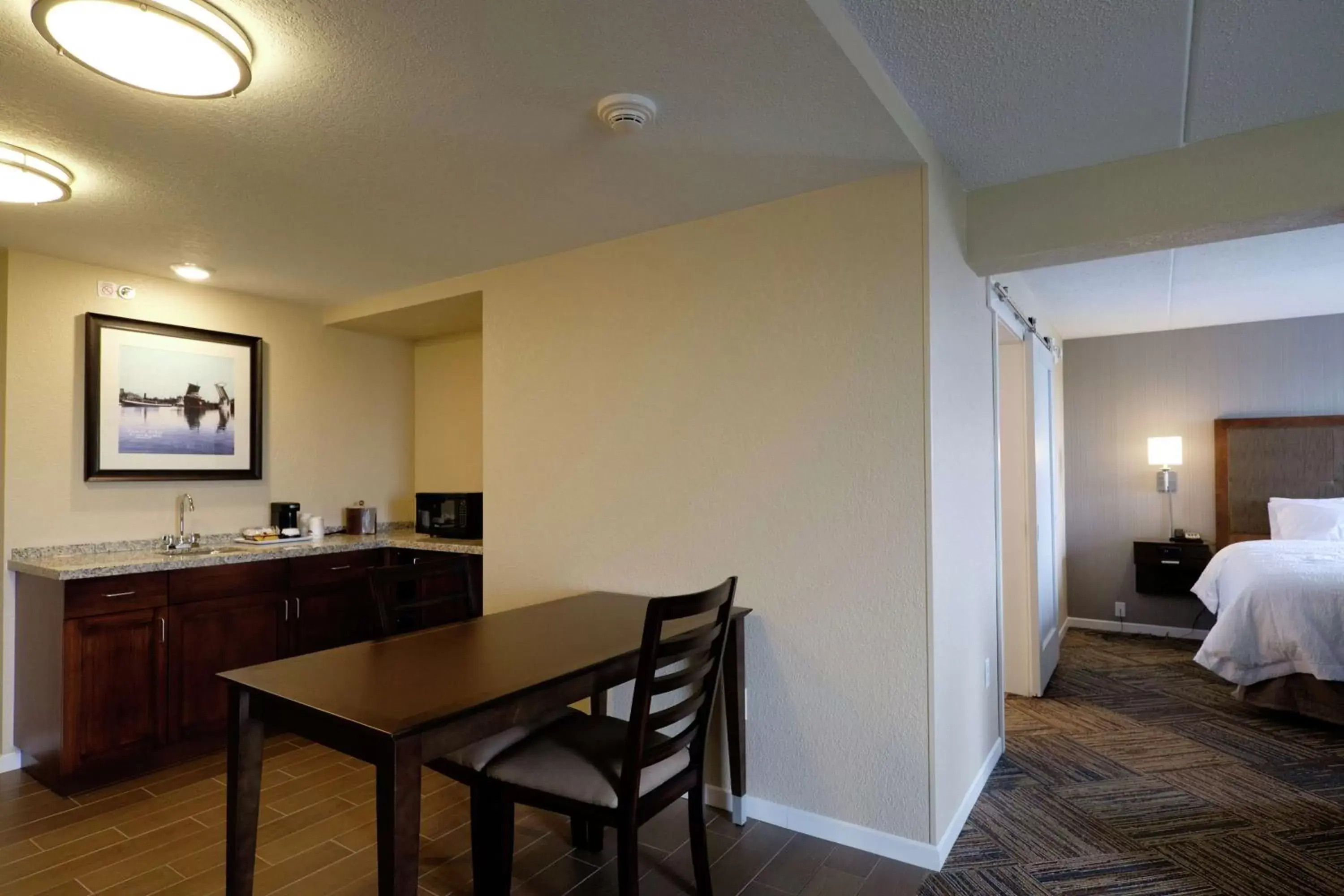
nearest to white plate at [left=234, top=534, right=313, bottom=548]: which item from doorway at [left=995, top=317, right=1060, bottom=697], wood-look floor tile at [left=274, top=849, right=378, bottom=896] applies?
wood-look floor tile at [left=274, top=849, right=378, bottom=896]

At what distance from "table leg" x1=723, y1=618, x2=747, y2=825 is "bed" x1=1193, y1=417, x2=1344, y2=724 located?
9.69 feet

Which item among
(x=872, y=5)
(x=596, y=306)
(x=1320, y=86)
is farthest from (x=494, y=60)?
(x=1320, y=86)

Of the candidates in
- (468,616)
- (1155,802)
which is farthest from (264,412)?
(1155,802)

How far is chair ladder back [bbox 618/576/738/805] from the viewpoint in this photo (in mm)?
1700

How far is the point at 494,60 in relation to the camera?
5.58ft

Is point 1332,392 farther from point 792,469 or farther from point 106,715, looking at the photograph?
point 106,715

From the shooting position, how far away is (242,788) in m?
1.70

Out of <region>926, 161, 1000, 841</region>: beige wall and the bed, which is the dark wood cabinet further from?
the bed

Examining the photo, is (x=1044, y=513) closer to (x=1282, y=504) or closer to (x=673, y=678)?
(x=1282, y=504)

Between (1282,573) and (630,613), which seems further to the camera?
(1282,573)

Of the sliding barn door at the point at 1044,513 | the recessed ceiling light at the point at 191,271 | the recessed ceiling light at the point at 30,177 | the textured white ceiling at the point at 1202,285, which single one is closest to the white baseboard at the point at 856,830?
the sliding barn door at the point at 1044,513

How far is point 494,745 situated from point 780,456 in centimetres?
134

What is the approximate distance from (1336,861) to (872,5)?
120 inches

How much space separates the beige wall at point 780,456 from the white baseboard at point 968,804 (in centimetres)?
Result: 10
